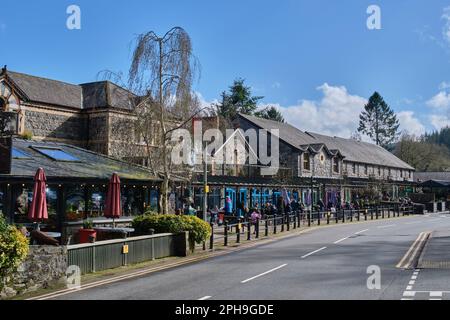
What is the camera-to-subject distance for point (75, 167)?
2352cm

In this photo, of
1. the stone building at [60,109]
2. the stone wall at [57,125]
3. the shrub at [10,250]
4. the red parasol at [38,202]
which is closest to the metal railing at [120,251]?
the shrub at [10,250]

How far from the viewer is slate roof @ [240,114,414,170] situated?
5562 centimetres

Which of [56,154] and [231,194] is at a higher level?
[56,154]

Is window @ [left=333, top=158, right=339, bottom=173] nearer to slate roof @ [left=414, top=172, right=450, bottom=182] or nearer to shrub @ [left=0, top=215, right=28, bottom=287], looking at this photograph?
slate roof @ [left=414, top=172, right=450, bottom=182]

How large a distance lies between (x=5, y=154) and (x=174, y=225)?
20.8ft

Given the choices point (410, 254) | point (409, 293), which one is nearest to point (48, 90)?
point (410, 254)

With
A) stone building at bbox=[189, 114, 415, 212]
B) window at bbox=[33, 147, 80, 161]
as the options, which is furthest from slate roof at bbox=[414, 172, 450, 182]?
window at bbox=[33, 147, 80, 161]

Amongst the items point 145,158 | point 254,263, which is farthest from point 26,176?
point 254,263

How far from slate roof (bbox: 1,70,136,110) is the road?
1895cm

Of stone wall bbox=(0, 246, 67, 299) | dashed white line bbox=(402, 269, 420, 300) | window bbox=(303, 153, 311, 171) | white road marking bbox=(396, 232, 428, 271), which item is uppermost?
window bbox=(303, 153, 311, 171)

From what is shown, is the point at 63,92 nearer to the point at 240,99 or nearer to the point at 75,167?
the point at 75,167

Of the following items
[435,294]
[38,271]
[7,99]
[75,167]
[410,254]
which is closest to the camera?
[435,294]

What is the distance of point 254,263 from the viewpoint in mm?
17078

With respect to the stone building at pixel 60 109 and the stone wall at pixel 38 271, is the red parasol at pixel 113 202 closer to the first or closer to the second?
the stone wall at pixel 38 271
